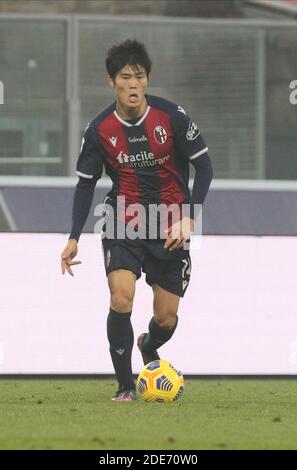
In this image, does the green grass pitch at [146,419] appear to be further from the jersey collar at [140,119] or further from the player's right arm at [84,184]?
the jersey collar at [140,119]

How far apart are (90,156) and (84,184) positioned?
0.18 m

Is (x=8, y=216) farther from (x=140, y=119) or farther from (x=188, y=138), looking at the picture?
(x=188, y=138)

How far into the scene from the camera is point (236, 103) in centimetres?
1448

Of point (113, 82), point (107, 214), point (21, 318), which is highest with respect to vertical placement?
point (113, 82)

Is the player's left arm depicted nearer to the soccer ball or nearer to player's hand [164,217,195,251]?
player's hand [164,217,195,251]

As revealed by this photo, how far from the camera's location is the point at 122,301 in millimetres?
7957

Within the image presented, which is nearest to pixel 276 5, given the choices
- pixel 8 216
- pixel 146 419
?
pixel 8 216

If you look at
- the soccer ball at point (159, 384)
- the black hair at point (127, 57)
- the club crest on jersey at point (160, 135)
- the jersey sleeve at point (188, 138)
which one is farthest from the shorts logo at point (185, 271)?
the black hair at point (127, 57)

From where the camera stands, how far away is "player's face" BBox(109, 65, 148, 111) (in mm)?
7945

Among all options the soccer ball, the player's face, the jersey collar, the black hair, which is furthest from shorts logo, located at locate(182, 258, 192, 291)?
the black hair

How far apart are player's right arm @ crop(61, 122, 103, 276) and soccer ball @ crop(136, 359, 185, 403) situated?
74 cm
